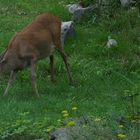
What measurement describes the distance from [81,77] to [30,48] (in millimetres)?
1705

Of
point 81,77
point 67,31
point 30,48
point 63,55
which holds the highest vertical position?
point 30,48

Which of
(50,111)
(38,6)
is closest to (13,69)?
(50,111)

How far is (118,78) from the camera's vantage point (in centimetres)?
1298

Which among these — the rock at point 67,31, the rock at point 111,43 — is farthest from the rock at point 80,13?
the rock at point 111,43

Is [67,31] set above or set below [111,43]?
above

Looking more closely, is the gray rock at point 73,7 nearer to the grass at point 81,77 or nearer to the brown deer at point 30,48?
the grass at point 81,77

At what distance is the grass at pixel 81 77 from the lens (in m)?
9.84

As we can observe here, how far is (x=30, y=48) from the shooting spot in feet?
39.0

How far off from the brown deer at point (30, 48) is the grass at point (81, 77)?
0.49 m

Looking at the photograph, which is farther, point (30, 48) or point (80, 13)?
point (80, 13)

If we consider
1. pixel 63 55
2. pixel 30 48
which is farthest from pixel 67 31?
pixel 30 48

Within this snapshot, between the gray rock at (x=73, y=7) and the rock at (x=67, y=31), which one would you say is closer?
the rock at (x=67, y=31)

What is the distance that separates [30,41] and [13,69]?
0.60 meters

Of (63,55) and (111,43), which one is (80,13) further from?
(63,55)
